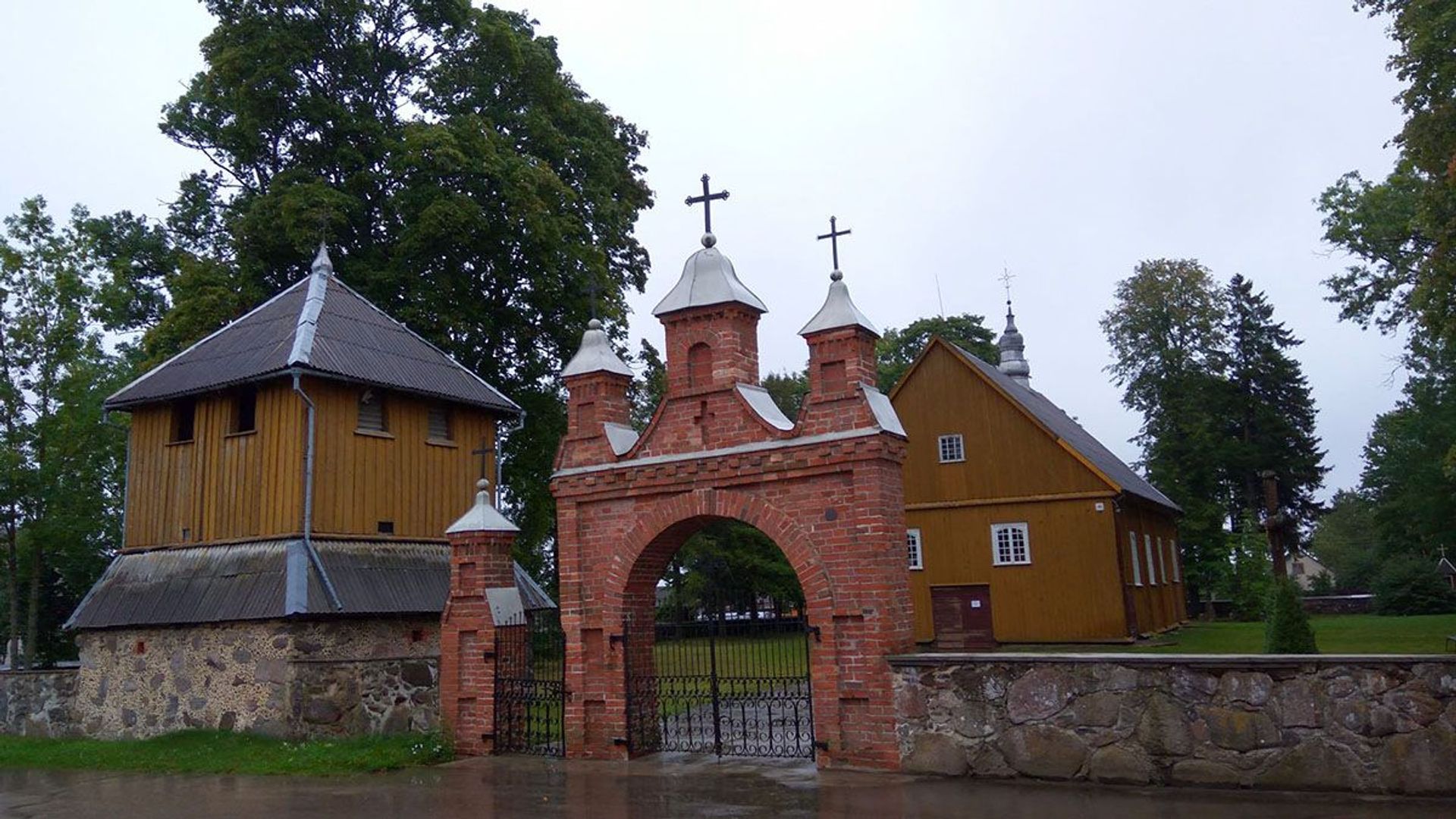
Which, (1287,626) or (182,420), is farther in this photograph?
(182,420)

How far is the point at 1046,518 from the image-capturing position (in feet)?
80.3

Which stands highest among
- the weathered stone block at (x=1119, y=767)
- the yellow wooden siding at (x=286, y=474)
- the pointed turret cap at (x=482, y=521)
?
the yellow wooden siding at (x=286, y=474)

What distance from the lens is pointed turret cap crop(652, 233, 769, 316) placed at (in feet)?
38.2

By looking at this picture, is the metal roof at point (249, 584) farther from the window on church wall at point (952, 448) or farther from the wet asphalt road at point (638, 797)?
the window on church wall at point (952, 448)

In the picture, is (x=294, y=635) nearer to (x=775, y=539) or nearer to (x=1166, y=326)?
(x=775, y=539)

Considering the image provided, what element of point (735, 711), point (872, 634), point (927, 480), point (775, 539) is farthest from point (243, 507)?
point (927, 480)

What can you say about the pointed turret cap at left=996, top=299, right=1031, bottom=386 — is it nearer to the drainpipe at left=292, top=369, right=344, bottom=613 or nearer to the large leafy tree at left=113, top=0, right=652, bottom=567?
the large leafy tree at left=113, top=0, right=652, bottom=567

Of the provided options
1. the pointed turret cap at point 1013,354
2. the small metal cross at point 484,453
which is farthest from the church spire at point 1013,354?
the small metal cross at point 484,453

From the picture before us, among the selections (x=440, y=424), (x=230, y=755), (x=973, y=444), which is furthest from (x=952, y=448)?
(x=230, y=755)

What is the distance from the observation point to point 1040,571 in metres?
24.4

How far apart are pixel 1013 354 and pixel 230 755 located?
27.3m

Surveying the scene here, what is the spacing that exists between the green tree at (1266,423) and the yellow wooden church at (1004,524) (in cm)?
1923

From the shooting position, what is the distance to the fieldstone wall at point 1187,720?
8461 mm

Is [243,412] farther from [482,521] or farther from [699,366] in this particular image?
[699,366]
